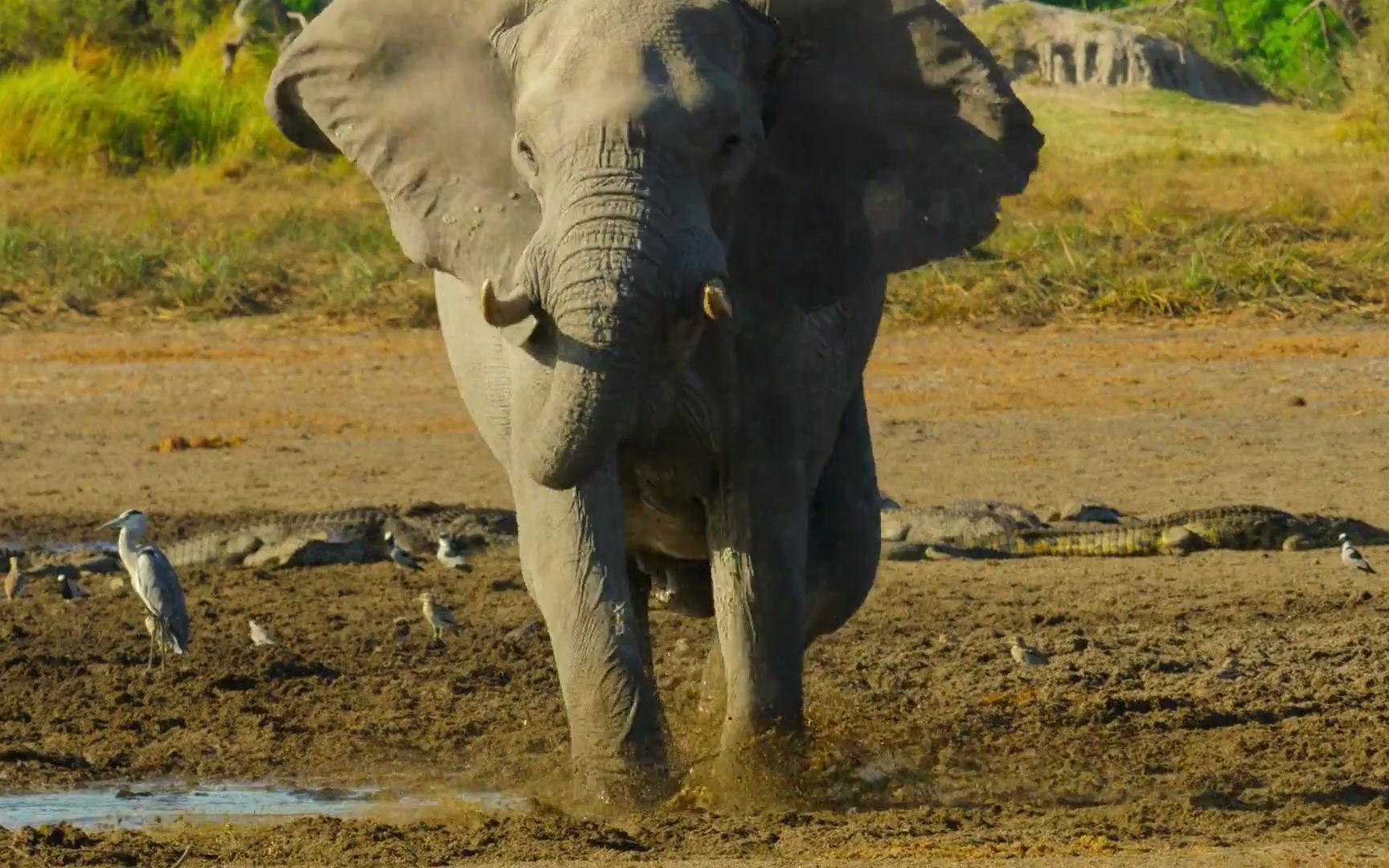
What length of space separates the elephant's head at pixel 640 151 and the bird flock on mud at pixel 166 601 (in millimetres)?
2820

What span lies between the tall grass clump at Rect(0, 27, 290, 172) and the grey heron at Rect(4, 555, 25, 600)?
11257 mm

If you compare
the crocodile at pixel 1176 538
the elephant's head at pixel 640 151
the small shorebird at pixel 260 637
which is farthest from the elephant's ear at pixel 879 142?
the crocodile at pixel 1176 538

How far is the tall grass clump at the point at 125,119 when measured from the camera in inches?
868

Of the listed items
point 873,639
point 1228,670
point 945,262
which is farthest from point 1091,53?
point 1228,670

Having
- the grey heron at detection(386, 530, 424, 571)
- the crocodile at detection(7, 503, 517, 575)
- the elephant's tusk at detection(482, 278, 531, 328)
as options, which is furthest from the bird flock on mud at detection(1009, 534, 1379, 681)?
the elephant's tusk at detection(482, 278, 531, 328)

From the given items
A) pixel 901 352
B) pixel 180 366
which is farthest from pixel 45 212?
pixel 901 352

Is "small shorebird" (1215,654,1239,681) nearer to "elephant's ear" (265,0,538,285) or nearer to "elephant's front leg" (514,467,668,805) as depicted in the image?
"elephant's front leg" (514,467,668,805)

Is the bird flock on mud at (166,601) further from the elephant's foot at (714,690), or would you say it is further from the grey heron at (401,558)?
the elephant's foot at (714,690)

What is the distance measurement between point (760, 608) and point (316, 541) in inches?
198

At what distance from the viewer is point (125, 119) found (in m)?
22.5

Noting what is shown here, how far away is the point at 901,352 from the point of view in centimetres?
1605

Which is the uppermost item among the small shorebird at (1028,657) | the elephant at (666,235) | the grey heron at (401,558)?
the elephant at (666,235)

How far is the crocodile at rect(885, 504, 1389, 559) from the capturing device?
11453mm

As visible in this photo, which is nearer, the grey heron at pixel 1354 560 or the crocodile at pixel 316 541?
the grey heron at pixel 1354 560
